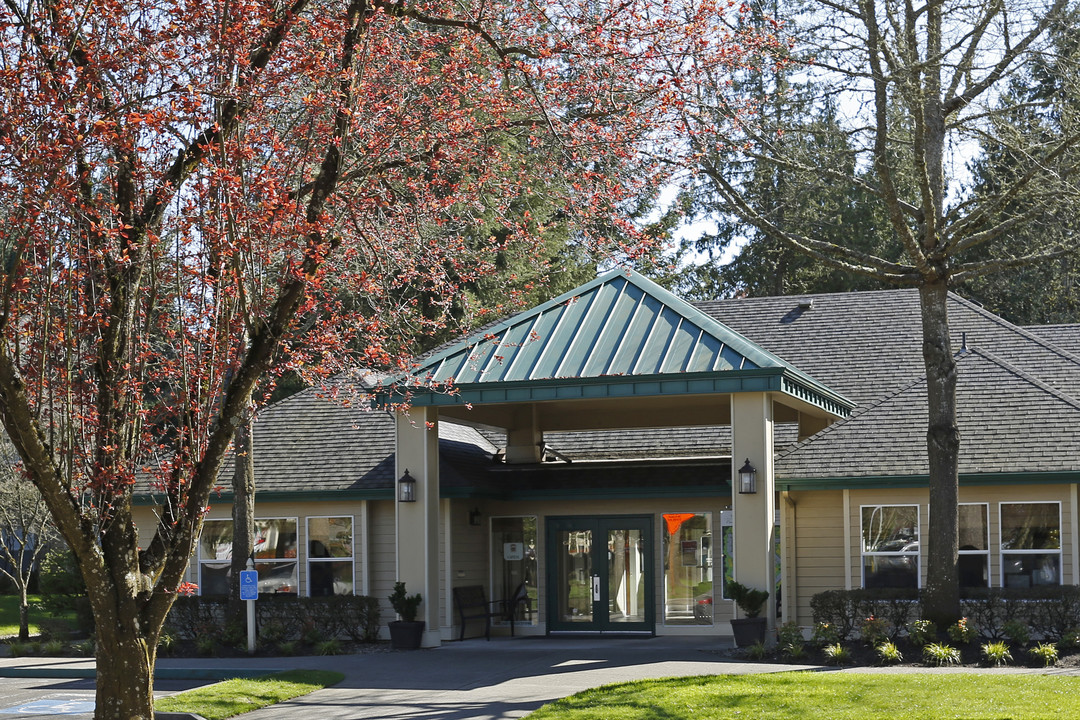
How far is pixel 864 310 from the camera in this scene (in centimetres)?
2497

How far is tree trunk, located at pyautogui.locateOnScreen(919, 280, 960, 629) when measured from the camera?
638 inches

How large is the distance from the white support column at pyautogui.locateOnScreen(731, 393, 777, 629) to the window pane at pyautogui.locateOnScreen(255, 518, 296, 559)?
8.50m

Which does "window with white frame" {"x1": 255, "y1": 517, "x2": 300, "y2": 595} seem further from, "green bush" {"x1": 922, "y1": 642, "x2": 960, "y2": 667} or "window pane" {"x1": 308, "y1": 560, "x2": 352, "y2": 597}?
"green bush" {"x1": 922, "y1": 642, "x2": 960, "y2": 667}

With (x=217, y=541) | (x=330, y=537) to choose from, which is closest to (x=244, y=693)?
(x=330, y=537)

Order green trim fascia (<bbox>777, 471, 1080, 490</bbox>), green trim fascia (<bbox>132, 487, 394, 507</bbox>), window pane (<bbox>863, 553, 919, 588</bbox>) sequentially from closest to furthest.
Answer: green trim fascia (<bbox>777, 471, 1080, 490</bbox>) → window pane (<bbox>863, 553, 919, 588</bbox>) → green trim fascia (<bbox>132, 487, 394, 507</bbox>)

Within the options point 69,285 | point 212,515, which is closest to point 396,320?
point 69,285

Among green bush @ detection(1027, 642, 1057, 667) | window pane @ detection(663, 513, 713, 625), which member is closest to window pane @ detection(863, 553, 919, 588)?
window pane @ detection(663, 513, 713, 625)

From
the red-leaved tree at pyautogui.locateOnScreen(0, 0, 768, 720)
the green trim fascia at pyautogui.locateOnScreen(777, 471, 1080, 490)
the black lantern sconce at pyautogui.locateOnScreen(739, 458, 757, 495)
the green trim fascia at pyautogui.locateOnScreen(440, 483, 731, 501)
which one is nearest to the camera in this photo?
the red-leaved tree at pyautogui.locateOnScreen(0, 0, 768, 720)

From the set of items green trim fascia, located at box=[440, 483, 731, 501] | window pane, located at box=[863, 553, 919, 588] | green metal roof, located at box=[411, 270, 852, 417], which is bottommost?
window pane, located at box=[863, 553, 919, 588]

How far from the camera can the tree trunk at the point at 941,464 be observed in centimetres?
1620

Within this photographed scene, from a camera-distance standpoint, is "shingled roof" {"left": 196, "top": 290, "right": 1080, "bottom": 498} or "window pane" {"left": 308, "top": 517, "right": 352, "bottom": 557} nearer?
"shingled roof" {"left": 196, "top": 290, "right": 1080, "bottom": 498}

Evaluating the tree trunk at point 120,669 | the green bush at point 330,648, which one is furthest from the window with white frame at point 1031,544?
the tree trunk at point 120,669

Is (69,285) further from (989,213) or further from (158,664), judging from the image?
(989,213)

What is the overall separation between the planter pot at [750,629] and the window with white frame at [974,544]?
13.0 ft
